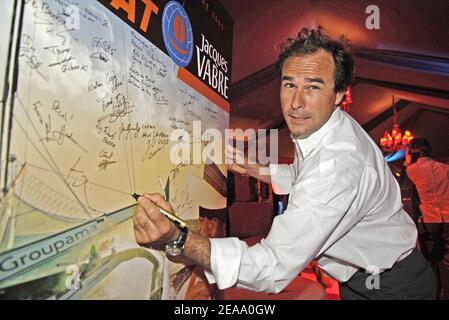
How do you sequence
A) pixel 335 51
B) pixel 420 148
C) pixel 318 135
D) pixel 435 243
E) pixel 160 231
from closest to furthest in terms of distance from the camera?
pixel 160 231 < pixel 318 135 < pixel 335 51 < pixel 420 148 < pixel 435 243

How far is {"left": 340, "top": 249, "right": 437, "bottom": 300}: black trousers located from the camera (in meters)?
1.22

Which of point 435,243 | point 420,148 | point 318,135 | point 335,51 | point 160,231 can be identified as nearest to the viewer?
point 160,231

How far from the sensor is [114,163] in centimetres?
99

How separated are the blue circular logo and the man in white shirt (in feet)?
1.43

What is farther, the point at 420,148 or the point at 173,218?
the point at 420,148

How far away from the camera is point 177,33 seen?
1.39m

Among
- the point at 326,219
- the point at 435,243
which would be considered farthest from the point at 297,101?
the point at 435,243

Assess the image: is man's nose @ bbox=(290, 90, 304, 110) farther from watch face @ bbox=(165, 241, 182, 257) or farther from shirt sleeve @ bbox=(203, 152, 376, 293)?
watch face @ bbox=(165, 241, 182, 257)

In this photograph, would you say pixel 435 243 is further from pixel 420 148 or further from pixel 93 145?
pixel 93 145

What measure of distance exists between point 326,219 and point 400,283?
59 centimetres

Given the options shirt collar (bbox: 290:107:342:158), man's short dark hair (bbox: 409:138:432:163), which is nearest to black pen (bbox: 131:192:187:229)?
shirt collar (bbox: 290:107:342:158)

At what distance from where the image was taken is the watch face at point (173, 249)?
83 cm

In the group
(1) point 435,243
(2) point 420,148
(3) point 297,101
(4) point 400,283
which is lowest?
(1) point 435,243

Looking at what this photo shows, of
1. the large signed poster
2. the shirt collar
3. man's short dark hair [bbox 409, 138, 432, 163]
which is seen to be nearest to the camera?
the large signed poster
